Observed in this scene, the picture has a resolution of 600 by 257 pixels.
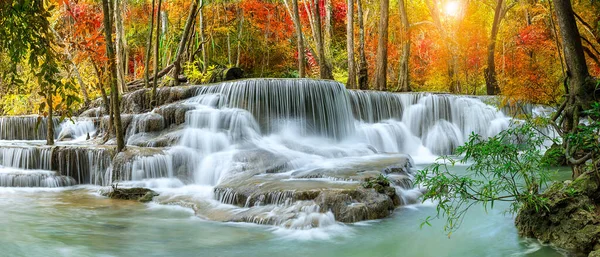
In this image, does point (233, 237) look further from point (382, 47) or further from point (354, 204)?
point (382, 47)

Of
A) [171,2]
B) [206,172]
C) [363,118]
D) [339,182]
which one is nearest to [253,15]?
[171,2]

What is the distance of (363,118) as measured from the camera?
1634 cm

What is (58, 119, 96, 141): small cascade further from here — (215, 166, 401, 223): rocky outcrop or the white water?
(215, 166, 401, 223): rocky outcrop

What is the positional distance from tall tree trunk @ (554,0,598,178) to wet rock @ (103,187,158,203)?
736 centimetres

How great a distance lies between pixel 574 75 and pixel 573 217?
1.93 meters

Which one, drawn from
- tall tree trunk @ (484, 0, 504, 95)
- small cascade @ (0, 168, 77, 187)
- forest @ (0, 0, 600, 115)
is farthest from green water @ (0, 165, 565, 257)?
tall tree trunk @ (484, 0, 504, 95)

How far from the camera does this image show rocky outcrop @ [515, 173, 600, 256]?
5285mm

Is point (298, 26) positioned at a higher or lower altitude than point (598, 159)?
higher

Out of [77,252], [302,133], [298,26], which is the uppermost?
[298,26]

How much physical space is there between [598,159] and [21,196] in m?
10.3

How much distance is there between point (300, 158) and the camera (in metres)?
11.2

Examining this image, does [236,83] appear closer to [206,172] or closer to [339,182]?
[206,172]

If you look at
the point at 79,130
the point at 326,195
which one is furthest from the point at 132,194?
the point at 79,130

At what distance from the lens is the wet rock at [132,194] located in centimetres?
954
